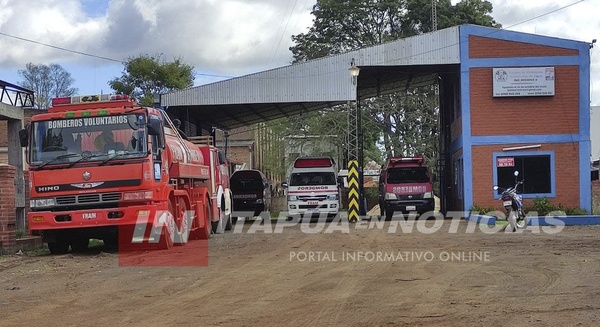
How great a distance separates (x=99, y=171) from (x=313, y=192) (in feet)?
48.5

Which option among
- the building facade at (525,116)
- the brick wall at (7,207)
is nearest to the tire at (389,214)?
the building facade at (525,116)

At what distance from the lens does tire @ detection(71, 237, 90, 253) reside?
678 inches

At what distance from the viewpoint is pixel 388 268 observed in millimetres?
11938

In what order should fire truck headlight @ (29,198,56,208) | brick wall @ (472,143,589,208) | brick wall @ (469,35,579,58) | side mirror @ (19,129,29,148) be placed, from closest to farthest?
fire truck headlight @ (29,198,56,208) < side mirror @ (19,129,29,148) < brick wall @ (472,143,589,208) < brick wall @ (469,35,579,58)

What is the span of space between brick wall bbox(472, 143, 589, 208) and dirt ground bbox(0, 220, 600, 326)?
11.7 meters

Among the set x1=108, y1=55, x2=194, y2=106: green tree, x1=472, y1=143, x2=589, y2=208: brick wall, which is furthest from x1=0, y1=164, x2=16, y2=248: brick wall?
x1=108, y1=55, x2=194, y2=106: green tree

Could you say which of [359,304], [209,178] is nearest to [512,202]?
[209,178]

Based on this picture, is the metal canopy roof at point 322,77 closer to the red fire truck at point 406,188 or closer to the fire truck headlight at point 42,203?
the red fire truck at point 406,188

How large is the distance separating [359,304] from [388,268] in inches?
137

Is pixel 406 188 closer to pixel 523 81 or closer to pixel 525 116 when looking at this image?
pixel 525 116

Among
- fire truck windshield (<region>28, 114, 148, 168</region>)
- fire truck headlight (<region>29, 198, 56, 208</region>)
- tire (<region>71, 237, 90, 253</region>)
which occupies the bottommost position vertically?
tire (<region>71, 237, 90, 253</region>)

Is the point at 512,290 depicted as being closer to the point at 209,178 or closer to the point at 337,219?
the point at 209,178

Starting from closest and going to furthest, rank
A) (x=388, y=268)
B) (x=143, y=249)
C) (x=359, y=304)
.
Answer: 1. (x=359, y=304)
2. (x=388, y=268)
3. (x=143, y=249)

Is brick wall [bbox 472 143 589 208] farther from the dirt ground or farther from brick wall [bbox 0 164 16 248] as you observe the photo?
brick wall [bbox 0 164 16 248]
